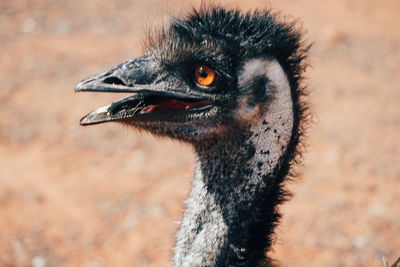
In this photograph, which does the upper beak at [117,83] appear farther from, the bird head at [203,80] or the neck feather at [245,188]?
the neck feather at [245,188]

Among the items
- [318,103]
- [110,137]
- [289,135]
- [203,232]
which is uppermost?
[318,103]

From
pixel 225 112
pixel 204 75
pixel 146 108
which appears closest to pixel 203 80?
pixel 204 75

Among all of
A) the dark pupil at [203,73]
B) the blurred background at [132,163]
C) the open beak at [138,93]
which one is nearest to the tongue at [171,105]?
the open beak at [138,93]

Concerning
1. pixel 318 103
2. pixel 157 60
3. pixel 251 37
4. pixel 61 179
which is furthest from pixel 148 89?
pixel 318 103

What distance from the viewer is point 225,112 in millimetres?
2510

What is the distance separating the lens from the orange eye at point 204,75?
97.2 inches

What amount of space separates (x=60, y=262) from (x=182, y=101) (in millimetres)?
2773

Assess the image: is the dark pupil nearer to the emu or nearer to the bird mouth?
the emu

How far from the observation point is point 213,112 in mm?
2502

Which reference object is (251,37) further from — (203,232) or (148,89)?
(203,232)

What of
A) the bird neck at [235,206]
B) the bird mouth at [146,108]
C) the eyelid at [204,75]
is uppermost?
the eyelid at [204,75]

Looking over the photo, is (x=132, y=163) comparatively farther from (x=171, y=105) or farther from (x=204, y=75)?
(x=204, y=75)

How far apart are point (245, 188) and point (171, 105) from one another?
472 millimetres

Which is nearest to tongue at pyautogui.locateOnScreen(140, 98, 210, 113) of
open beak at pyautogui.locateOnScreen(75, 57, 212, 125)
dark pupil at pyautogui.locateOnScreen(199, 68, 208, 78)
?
open beak at pyautogui.locateOnScreen(75, 57, 212, 125)
